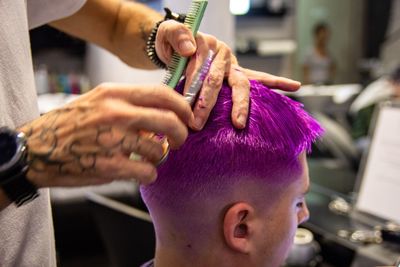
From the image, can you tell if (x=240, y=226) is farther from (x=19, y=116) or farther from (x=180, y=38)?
(x=19, y=116)

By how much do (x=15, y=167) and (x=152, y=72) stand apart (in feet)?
5.62

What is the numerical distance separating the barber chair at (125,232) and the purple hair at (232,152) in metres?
0.64

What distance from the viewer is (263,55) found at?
6.88m

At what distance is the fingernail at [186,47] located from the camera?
855 mm

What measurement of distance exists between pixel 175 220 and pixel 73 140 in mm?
362

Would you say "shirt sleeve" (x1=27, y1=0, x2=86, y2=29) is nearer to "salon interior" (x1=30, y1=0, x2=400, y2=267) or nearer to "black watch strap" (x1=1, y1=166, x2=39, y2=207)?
"salon interior" (x1=30, y1=0, x2=400, y2=267)

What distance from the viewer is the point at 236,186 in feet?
2.96

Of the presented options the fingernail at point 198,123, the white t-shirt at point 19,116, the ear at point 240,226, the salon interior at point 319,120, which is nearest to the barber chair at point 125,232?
the salon interior at point 319,120

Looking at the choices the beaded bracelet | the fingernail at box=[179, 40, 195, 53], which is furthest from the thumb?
the beaded bracelet

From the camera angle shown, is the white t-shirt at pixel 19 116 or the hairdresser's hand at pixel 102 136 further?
the white t-shirt at pixel 19 116

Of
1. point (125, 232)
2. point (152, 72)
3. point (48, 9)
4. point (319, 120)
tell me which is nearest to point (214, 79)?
point (48, 9)

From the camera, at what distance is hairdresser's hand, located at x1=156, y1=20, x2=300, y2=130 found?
83 centimetres

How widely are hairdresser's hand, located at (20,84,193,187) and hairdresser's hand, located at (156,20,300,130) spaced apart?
0.16 m

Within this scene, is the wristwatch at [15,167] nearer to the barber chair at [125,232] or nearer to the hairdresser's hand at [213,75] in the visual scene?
the hairdresser's hand at [213,75]
